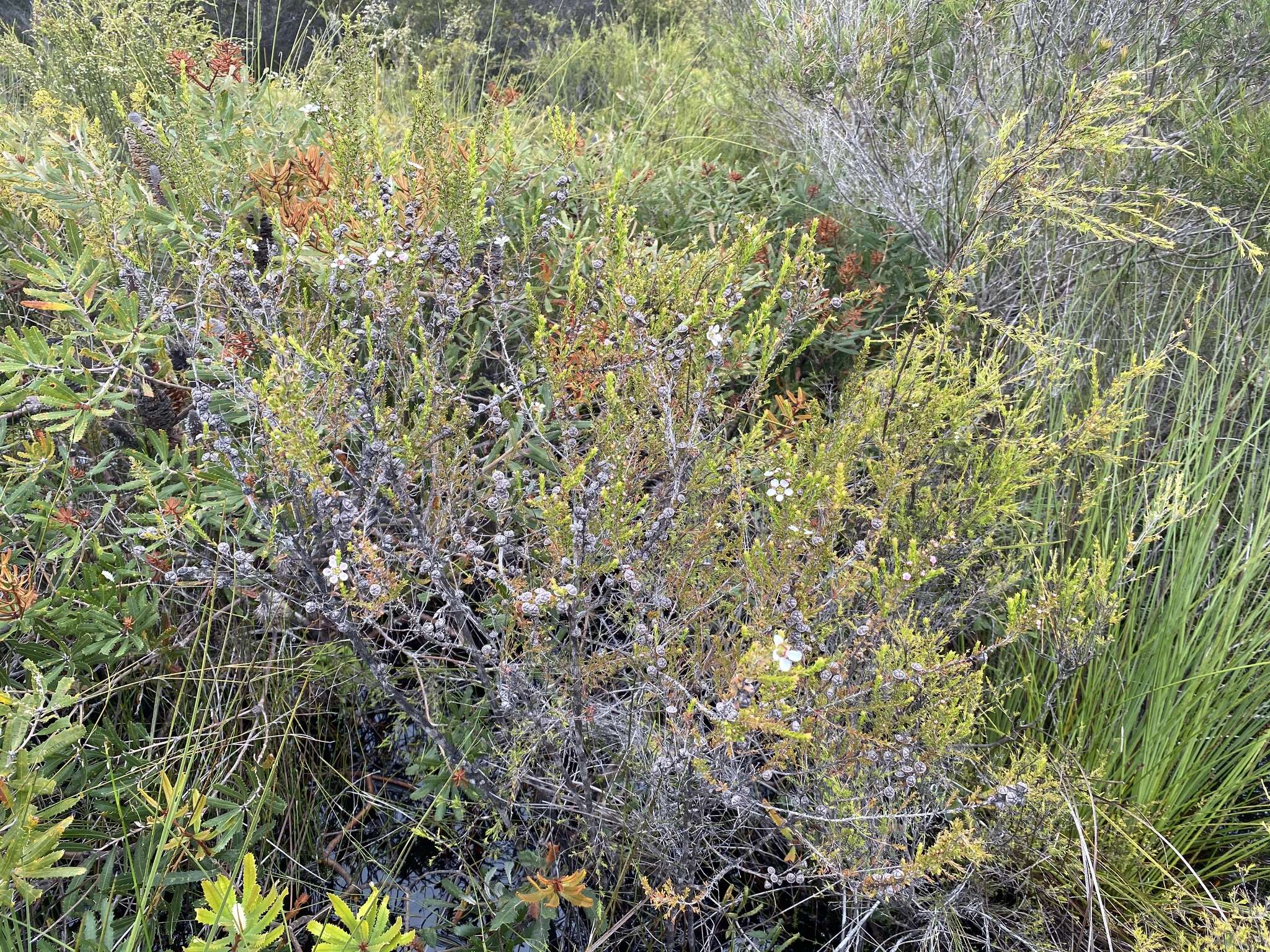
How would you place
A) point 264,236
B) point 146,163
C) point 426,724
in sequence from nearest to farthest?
1. point 426,724
2. point 146,163
3. point 264,236

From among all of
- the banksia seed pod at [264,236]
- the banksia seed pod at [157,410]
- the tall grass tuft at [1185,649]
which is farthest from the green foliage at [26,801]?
the tall grass tuft at [1185,649]

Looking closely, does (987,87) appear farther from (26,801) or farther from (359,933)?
(26,801)

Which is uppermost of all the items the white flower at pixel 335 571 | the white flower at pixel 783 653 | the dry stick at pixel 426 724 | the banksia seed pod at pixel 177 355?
the white flower at pixel 783 653

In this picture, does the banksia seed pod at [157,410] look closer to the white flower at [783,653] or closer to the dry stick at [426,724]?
the dry stick at [426,724]

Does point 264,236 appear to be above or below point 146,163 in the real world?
below

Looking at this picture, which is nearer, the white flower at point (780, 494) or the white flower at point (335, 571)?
the white flower at point (335, 571)

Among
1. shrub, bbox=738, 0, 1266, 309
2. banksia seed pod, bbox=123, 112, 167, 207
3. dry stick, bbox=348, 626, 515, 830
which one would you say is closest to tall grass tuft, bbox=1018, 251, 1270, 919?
shrub, bbox=738, 0, 1266, 309

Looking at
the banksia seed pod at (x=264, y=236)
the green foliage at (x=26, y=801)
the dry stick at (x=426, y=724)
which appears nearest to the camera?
the green foliage at (x=26, y=801)

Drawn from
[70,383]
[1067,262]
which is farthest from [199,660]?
[1067,262]

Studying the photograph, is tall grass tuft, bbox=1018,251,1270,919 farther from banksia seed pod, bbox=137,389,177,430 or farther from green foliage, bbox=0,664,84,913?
banksia seed pod, bbox=137,389,177,430

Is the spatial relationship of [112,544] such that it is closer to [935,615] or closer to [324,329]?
[324,329]

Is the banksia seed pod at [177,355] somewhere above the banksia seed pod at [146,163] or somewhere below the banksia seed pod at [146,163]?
below

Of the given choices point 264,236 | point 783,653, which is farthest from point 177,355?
point 783,653

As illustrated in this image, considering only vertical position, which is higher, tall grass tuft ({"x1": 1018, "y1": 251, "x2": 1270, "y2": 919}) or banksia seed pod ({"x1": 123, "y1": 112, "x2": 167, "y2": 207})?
banksia seed pod ({"x1": 123, "y1": 112, "x2": 167, "y2": 207})
